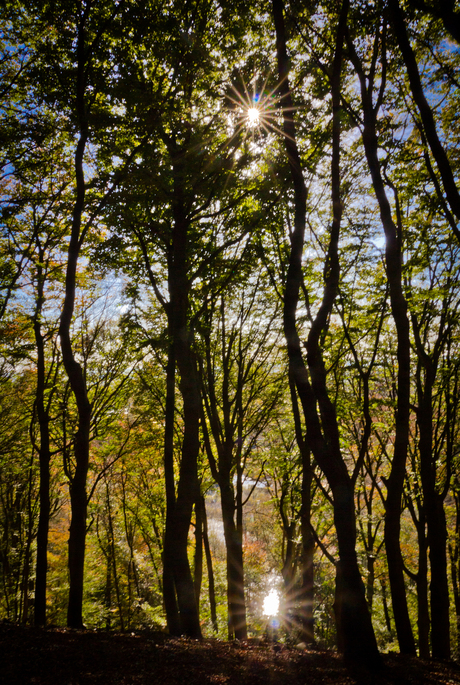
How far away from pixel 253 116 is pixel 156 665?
9.29 m

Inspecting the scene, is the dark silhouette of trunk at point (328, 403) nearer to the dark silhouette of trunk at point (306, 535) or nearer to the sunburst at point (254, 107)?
the sunburst at point (254, 107)

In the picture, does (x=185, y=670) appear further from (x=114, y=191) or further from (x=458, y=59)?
(x=458, y=59)

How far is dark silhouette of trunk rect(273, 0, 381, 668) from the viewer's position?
486 centimetres

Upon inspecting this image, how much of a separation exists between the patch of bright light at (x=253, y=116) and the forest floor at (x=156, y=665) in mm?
9131

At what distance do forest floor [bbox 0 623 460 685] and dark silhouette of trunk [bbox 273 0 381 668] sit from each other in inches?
18.1

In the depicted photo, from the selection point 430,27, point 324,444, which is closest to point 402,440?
point 324,444

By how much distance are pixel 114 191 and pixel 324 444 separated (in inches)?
236

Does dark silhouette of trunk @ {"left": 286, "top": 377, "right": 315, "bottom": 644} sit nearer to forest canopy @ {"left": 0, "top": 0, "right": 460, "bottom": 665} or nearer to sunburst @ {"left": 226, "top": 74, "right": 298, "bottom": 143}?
forest canopy @ {"left": 0, "top": 0, "right": 460, "bottom": 665}

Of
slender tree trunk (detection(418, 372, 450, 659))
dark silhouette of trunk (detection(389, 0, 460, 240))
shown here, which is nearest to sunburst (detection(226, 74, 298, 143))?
dark silhouette of trunk (detection(389, 0, 460, 240))

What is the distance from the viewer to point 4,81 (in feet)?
27.0

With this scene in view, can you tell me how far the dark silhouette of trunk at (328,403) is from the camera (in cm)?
486

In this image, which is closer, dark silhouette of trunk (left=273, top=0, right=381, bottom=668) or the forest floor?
the forest floor

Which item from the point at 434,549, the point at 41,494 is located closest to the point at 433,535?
the point at 434,549

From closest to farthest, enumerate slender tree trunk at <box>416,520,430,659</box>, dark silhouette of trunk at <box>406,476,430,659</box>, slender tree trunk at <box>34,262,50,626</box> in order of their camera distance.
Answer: slender tree trunk at <box>34,262,50,626</box> → slender tree trunk at <box>416,520,430,659</box> → dark silhouette of trunk at <box>406,476,430,659</box>
